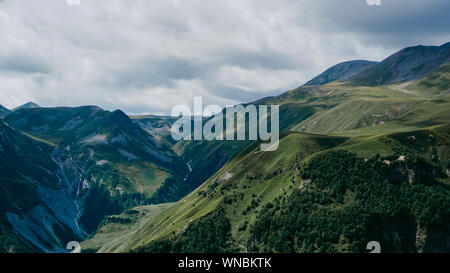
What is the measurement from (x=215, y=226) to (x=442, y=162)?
5150 inches

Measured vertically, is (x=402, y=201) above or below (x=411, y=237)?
above

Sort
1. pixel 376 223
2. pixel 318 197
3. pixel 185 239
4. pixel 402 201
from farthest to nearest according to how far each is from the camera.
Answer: pixel 185 239
pixel 318 197
pixel 402 201
pixel 376 223

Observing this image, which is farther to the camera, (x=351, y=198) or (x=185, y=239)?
(x=185, y=239)

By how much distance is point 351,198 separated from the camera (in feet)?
522

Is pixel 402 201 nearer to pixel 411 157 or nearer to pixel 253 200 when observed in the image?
pixel 411 157

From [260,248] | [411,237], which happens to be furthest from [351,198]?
[260,248]

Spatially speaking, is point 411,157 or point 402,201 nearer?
point 402,201

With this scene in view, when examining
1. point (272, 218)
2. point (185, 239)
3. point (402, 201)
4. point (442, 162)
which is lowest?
point (185, 239)

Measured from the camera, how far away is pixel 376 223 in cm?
14425
